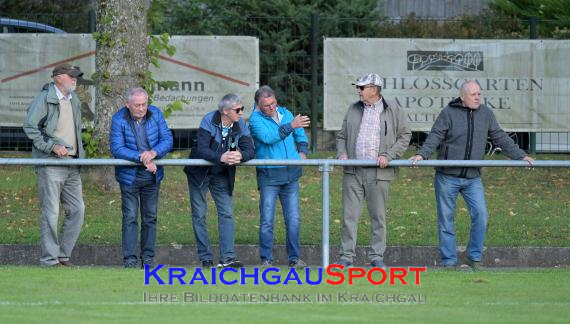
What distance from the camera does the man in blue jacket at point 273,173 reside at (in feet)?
43.0

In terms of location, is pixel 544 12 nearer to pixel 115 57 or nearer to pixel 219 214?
pixel 115 57

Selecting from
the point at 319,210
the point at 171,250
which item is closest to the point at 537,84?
the point at 319,210

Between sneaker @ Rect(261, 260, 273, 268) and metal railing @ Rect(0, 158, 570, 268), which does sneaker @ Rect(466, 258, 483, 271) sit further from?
sneaker @ Rect(261, 260, 273, 268)

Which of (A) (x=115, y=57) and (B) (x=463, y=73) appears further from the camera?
(B) (x=463, y=73)

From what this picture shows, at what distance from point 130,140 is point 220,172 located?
95cm

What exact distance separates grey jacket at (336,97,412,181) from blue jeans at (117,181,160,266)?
1.97m

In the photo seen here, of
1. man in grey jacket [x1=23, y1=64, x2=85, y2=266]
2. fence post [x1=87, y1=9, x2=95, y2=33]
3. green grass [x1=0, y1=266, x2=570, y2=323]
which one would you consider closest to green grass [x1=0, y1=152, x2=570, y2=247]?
man in grey jacket [x1=23, y1=64, x2=85, y2=266]

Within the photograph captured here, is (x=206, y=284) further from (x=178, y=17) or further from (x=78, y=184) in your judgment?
(x=178, y=17)

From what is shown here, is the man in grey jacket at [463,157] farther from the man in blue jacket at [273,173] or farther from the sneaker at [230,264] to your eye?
the sneaker at [230,264]

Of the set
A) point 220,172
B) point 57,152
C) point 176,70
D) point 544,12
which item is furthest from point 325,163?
point 544,12

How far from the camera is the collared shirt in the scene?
1305 cm

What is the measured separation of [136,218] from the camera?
13.0m

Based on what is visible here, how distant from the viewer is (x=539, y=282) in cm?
1168

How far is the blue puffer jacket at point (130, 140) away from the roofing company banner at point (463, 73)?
317 inches
